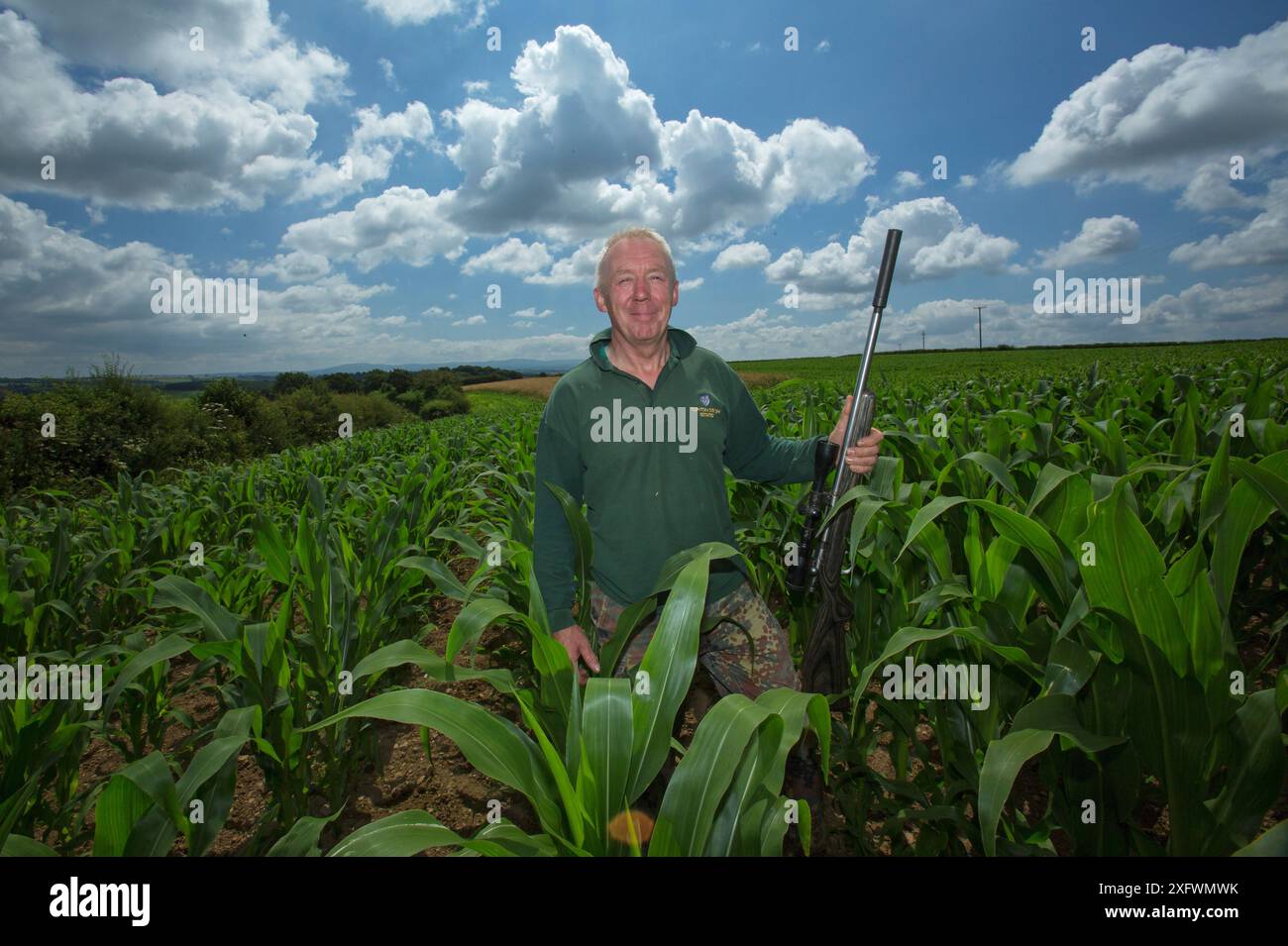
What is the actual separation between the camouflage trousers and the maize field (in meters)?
0.26

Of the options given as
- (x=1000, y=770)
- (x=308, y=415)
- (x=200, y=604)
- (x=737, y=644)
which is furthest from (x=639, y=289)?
(x=308, y=415)

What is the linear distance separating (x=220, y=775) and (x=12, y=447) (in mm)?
18578

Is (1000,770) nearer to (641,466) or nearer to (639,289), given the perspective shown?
(641,466)

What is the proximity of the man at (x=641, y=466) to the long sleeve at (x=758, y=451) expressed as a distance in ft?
0.38

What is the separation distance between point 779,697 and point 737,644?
93 centimetres

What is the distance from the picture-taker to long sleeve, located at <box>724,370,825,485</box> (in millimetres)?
2117

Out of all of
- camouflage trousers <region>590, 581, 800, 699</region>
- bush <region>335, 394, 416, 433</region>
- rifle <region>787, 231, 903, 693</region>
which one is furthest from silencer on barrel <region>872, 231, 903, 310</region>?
bush <region>335, 394, 416, 433</region>

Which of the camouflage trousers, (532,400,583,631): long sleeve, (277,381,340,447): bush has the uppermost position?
(277,381,340,447): bush

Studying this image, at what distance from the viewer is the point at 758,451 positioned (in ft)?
7.20

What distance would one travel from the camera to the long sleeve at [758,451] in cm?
212

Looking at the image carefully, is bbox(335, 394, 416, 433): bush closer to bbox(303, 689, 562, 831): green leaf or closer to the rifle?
the rifle

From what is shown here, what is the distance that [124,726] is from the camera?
2365 mm

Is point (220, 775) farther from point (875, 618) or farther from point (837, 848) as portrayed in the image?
point (875, 618)

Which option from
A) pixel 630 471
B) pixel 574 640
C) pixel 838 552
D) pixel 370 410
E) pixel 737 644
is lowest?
pixel 737 644
